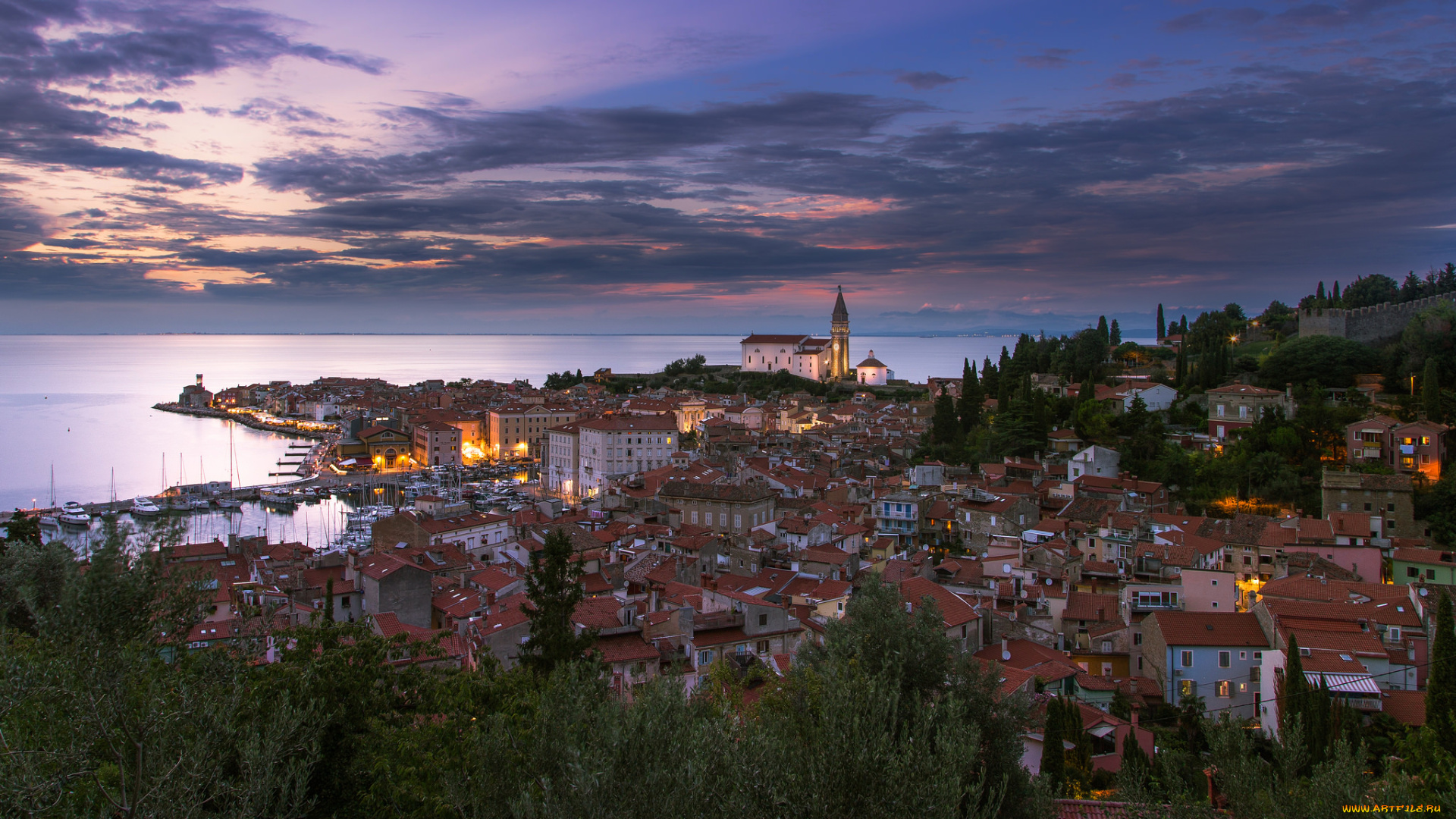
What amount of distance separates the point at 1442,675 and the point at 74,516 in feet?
124

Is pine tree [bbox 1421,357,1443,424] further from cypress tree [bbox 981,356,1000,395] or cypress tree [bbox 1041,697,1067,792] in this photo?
cypress tree [bbox 1041,697,1067,792]

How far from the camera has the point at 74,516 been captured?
3066 centimetres

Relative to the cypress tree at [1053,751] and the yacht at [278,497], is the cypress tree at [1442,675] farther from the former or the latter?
the yacht at [278,497]

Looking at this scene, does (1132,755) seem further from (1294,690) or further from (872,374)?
(872,374)

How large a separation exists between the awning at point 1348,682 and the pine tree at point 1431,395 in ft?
47.8

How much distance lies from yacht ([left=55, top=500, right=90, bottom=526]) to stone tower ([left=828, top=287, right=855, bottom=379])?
49493 millimetres

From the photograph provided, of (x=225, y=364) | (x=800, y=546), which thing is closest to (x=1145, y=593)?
(x=800, y=546)

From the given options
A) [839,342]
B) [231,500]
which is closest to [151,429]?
[231,500]

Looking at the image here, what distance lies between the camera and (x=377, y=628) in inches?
440

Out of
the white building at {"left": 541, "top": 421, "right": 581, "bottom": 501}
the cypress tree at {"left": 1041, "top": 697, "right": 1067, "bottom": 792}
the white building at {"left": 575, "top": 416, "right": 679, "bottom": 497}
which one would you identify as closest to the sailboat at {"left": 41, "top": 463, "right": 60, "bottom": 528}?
the white building at {"left": 541, "top": 421, "right": 581, "bottom": 501}

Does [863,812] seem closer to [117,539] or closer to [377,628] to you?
[117,539]

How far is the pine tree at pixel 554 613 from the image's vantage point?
28.2ft

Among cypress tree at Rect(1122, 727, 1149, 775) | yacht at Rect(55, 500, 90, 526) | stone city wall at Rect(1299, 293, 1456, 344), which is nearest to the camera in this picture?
cypress tree at Rect(1122, 727, 1149, 775)

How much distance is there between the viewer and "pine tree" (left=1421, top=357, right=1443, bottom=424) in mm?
21453
